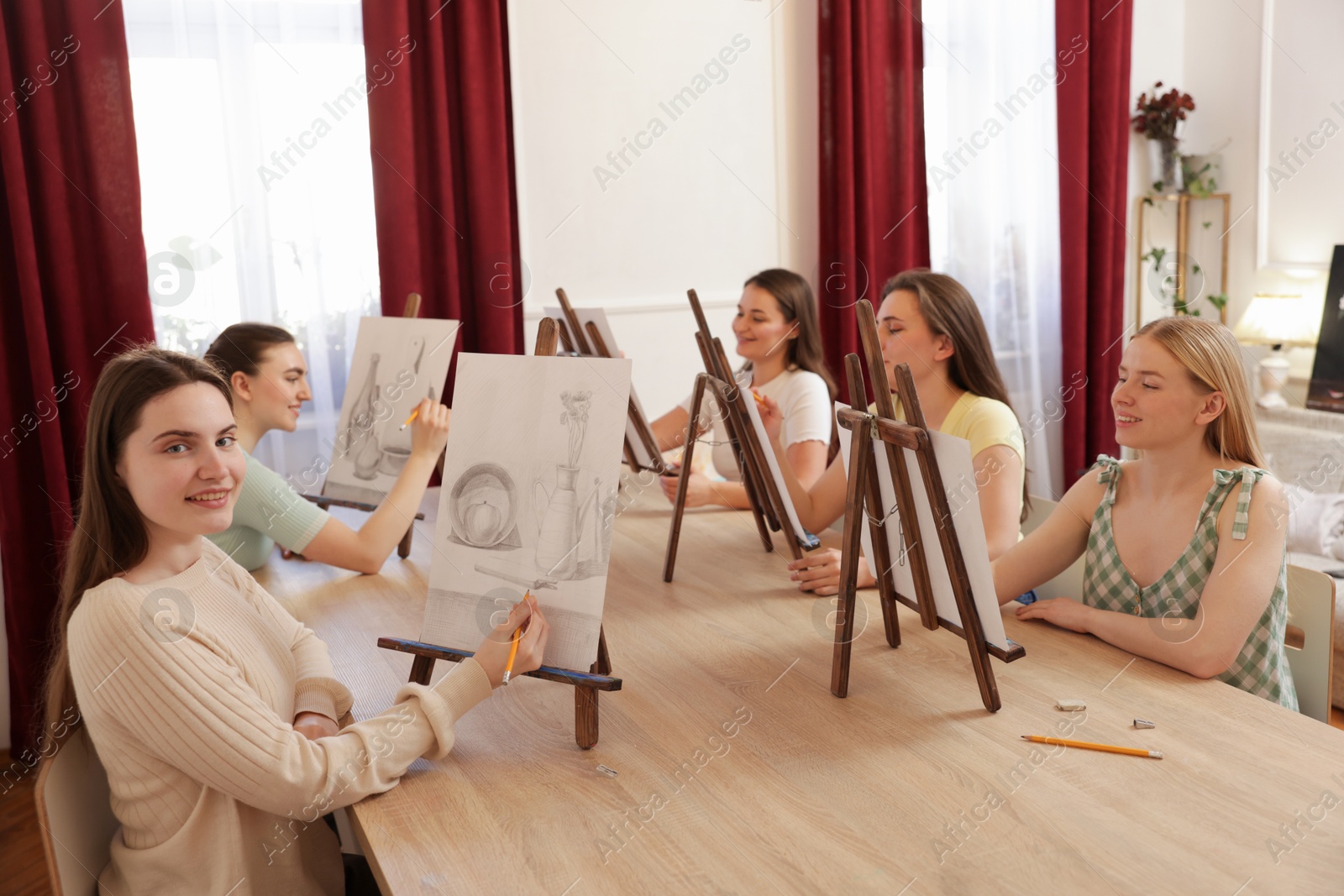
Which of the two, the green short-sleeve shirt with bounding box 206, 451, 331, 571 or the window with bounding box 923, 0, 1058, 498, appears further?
the window with bounding box 923, 0, 1058, 498

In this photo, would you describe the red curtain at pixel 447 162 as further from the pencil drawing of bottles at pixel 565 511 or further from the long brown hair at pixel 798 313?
the pencil drawing of bottles at pixel 565 511

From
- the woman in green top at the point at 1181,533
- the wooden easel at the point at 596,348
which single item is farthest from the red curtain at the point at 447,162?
the woman in green top at the point at 1181,533

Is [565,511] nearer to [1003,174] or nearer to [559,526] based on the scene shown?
[559,526]

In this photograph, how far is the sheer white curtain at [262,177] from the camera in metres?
3.35

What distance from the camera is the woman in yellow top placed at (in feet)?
7.23

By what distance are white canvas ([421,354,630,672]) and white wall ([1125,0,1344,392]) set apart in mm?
4058

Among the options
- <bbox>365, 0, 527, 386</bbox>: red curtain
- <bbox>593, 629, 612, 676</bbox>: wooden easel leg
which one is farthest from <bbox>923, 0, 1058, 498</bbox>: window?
<bbox>593, 629, 612, 676</bbox>: wooden easel leg

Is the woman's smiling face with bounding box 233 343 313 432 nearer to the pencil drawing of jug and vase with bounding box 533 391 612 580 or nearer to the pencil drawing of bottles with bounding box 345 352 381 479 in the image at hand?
the pencil drawing of bottles with bounding box 345 352 381 479

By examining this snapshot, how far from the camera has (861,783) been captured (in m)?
1.30

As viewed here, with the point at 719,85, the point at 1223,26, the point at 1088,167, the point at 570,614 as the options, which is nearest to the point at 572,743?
the point at 570,614

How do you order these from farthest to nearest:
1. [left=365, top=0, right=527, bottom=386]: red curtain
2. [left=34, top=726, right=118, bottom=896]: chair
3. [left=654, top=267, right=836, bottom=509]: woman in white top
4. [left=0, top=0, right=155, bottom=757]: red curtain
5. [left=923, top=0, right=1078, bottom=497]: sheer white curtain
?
1. [left=923, top=0, right=1078, bottom=497]: sheer white curtain
2. [left=365, top=0, right=527, bottom=386]: red curtain
3. [left=0, top=0, right=155, bottom=757]: red curtain
4. [left=654, top=267, right=836, bottom=509]: woman in white top
5. [left=34, top=726, right=118, bottom=896]: chair

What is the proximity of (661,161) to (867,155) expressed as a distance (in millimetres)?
874

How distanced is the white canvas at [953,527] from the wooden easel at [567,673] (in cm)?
51

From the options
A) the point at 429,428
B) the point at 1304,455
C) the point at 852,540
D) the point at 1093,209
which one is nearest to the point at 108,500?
the point at 429,428
